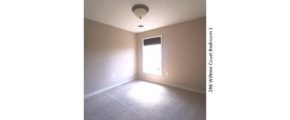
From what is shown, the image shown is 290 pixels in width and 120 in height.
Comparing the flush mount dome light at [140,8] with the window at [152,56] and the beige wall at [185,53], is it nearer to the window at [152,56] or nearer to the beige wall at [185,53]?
the beige wall at [185,53]

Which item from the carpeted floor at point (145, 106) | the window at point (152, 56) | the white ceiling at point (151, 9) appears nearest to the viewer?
the carpeted floor at point (145, 106)

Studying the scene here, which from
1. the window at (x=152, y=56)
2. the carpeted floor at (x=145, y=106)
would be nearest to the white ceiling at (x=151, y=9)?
the window at (x=152, y=56)

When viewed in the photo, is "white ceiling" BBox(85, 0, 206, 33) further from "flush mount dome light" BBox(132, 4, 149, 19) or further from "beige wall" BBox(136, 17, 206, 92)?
"beige wall" BBox(136, 17, 206, 92)

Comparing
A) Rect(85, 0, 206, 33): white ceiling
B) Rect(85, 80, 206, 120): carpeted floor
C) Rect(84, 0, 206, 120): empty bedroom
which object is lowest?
Rect(85, 80, 206, 120): carpeted floor

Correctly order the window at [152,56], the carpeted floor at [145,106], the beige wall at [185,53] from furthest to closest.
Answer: the window at [152,56]
the beige wall at [185,53]
the carpeted floor at [145,106]

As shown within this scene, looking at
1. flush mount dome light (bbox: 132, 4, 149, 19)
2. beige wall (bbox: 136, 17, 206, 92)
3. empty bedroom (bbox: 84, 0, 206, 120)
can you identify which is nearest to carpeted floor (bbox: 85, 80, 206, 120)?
empty bedroom (bbox: 84, 0, 206, 120)

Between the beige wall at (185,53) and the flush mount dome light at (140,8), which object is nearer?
the flush mount dome light at (140,8)

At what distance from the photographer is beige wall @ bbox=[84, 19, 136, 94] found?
2.47m

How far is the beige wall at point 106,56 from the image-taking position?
2.47m

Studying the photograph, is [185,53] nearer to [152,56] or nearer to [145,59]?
[152,56]

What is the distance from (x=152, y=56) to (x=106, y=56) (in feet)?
5.23
